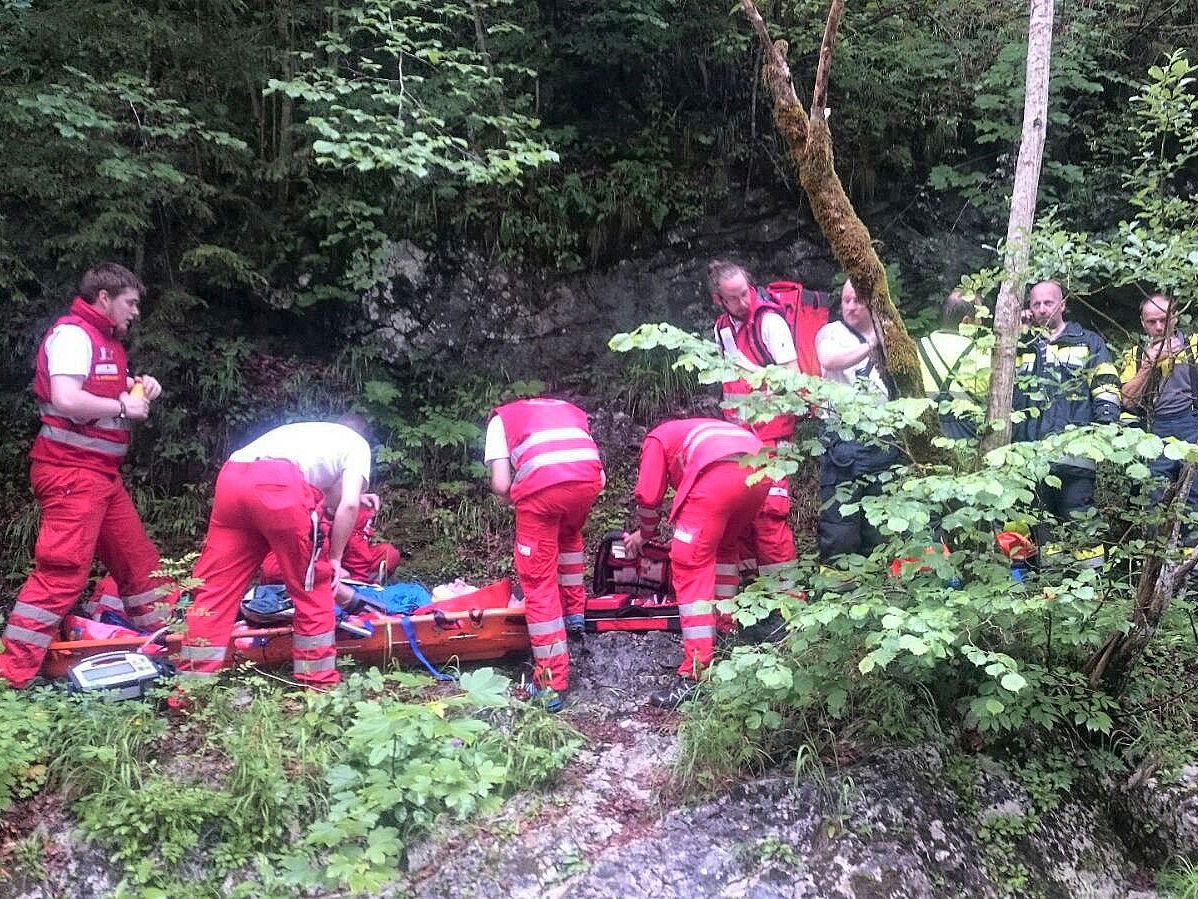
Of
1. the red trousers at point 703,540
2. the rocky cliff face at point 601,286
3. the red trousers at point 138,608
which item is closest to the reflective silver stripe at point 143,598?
the red trousers at point 138,608

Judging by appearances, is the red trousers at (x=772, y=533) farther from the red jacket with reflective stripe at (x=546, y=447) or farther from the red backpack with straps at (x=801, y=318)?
the red jacket with reflective stripe at (x=546, y=447)

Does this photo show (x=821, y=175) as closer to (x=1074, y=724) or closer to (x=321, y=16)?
(x=1074, y=724)

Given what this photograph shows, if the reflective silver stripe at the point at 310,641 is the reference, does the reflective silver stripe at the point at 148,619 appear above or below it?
below

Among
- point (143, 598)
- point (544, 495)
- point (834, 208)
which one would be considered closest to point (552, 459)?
point (544, 495)

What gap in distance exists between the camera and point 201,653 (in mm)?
4148

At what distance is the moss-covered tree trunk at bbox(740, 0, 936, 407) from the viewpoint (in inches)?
144

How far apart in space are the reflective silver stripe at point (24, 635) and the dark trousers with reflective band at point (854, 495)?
4.03 metres

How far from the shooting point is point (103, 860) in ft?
10.8

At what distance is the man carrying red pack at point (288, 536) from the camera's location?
4078mm

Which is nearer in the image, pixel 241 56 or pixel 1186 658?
pixel 1186 658

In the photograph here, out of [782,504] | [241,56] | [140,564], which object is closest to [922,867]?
[782,504]

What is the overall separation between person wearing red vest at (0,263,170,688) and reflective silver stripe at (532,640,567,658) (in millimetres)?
1967

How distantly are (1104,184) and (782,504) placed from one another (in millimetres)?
5349

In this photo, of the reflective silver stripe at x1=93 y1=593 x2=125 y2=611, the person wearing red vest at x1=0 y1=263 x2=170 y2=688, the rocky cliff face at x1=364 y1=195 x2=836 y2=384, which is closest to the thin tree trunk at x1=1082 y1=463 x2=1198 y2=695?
the person wearing red vest at x1=0 y1=263 x2=170 y2=688
